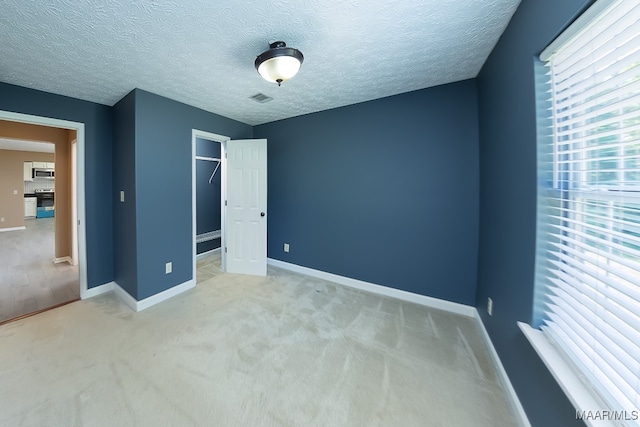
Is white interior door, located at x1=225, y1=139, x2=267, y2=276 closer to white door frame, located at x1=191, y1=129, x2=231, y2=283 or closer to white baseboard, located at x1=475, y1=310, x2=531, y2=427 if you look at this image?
white door frame, located at x1=191, y1=129, x2=231, y2=283

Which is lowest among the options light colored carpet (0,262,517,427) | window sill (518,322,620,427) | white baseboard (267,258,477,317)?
light colored carpet (0,262,517,427)

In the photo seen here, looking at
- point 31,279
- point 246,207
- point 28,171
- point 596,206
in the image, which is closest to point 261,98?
point 246,207

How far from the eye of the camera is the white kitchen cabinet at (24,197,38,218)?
8.09m

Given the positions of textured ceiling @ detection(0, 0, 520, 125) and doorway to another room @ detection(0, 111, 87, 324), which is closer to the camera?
textured ceiling @ detection(0, 0, 520, 125)

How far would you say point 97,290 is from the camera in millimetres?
2920

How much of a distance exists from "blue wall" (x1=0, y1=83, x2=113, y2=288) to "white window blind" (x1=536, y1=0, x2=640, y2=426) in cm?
427

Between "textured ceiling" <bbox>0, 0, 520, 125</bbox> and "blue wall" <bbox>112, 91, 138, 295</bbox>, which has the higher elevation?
"textured ceiling" <bbox>0, 0, 520, 125</bbox>

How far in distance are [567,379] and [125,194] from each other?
12.8ft

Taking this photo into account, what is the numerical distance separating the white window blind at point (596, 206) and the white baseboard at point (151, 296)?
137 inches

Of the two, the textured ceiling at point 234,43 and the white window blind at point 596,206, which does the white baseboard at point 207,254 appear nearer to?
the textured ceiling at point 234,43

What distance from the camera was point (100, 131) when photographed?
2877 mm

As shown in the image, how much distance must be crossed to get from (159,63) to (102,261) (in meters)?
2.61

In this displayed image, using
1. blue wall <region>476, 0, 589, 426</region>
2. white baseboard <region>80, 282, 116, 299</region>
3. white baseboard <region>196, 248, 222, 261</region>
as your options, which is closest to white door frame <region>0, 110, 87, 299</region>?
white baseboard <region>80, 282, 116, 299</region>

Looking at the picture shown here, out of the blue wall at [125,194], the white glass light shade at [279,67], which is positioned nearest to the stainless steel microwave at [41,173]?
the blue wall at [125,194]
